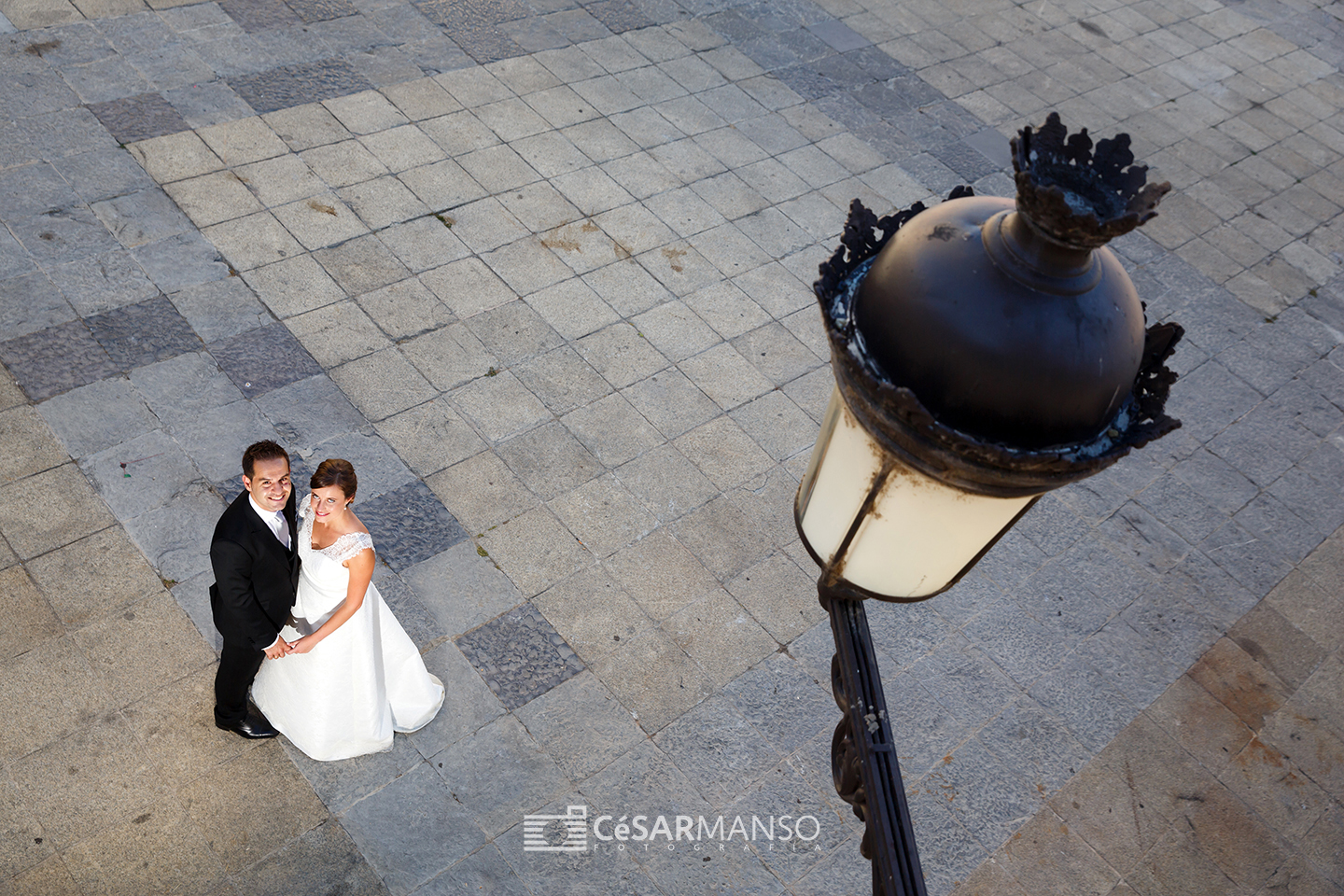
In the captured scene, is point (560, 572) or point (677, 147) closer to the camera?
point (560, 572)

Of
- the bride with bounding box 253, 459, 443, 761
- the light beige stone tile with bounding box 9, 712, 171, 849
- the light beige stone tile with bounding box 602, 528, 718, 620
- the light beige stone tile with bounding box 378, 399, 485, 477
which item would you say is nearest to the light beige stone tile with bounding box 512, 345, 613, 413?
the light beige stone tile with bounding box 378, 399, 485, 477

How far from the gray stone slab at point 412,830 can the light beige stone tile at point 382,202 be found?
422 cm

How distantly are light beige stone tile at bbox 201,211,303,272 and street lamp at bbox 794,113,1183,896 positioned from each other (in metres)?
6.31

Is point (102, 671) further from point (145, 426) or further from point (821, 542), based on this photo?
point (821, 542)

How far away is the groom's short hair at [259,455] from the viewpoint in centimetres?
374

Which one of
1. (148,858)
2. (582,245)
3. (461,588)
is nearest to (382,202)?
(582,245)

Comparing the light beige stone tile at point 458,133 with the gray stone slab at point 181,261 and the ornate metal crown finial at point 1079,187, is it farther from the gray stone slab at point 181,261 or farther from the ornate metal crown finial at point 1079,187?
the ornate metal crown finial at point 1079,187

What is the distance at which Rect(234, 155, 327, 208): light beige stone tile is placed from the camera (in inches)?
289

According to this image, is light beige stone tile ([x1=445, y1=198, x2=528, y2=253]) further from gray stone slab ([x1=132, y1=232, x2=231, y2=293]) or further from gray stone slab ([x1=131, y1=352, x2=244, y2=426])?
gray stone slab ([x1=131, y1=352, x2=244, y2=426])

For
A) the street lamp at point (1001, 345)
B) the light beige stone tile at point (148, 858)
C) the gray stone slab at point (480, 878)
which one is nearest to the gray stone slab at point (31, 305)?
the light beige stone tile at point (148, 858)

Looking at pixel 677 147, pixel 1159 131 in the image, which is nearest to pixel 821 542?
pixel 677 147

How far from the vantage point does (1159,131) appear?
10.5m

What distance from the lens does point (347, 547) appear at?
3945 millimetres

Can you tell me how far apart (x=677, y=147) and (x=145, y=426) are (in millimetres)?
4884
